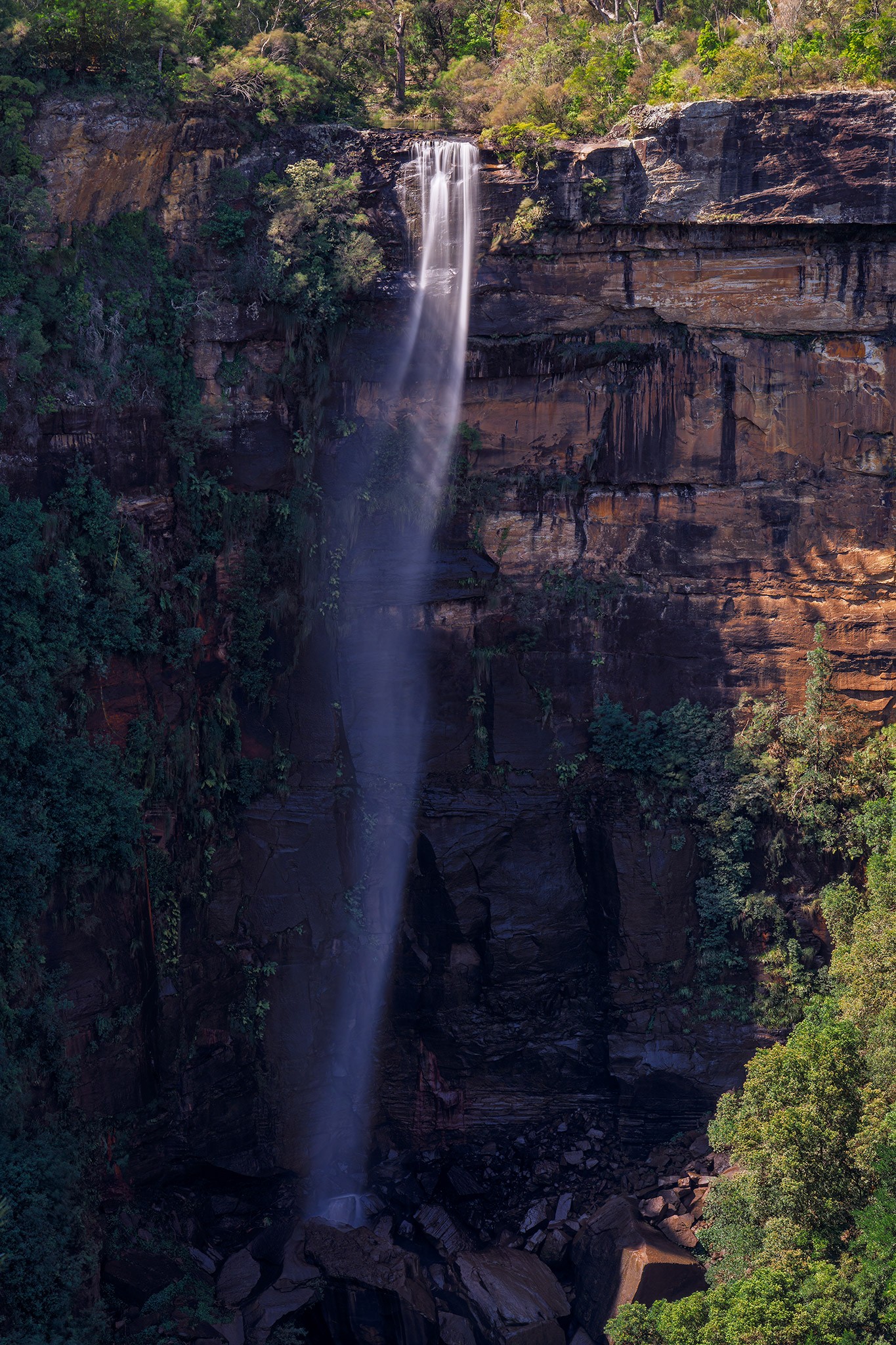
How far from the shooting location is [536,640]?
18188 mm

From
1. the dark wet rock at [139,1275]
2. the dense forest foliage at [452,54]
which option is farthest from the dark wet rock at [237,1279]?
the dense forest foliage at [452,54]

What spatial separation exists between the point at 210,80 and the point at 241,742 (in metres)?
9.94

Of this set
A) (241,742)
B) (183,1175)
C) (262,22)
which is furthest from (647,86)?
(183,1175)

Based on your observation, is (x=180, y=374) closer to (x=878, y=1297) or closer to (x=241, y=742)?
(x=241, y=742)

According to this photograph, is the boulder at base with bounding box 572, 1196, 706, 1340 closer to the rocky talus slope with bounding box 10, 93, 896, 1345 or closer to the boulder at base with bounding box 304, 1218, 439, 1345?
the rocky talus slope with bounding box 10, 93, 896, 1345

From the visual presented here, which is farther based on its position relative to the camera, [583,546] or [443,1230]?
[583,546]

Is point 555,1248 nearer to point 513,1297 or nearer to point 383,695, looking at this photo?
point 513,1297

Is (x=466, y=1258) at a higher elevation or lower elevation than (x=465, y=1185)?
lower

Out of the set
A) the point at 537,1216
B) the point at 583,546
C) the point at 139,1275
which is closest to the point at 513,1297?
the point at 537,1216

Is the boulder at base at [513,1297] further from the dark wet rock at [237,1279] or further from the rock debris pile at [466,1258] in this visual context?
the dark wet rock at [237,1279]

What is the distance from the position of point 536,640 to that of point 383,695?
2.61m

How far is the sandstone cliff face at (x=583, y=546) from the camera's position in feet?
54.1

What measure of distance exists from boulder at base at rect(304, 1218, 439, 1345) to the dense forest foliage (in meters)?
16.3

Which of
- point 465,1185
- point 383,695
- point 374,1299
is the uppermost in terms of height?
point 383,695
